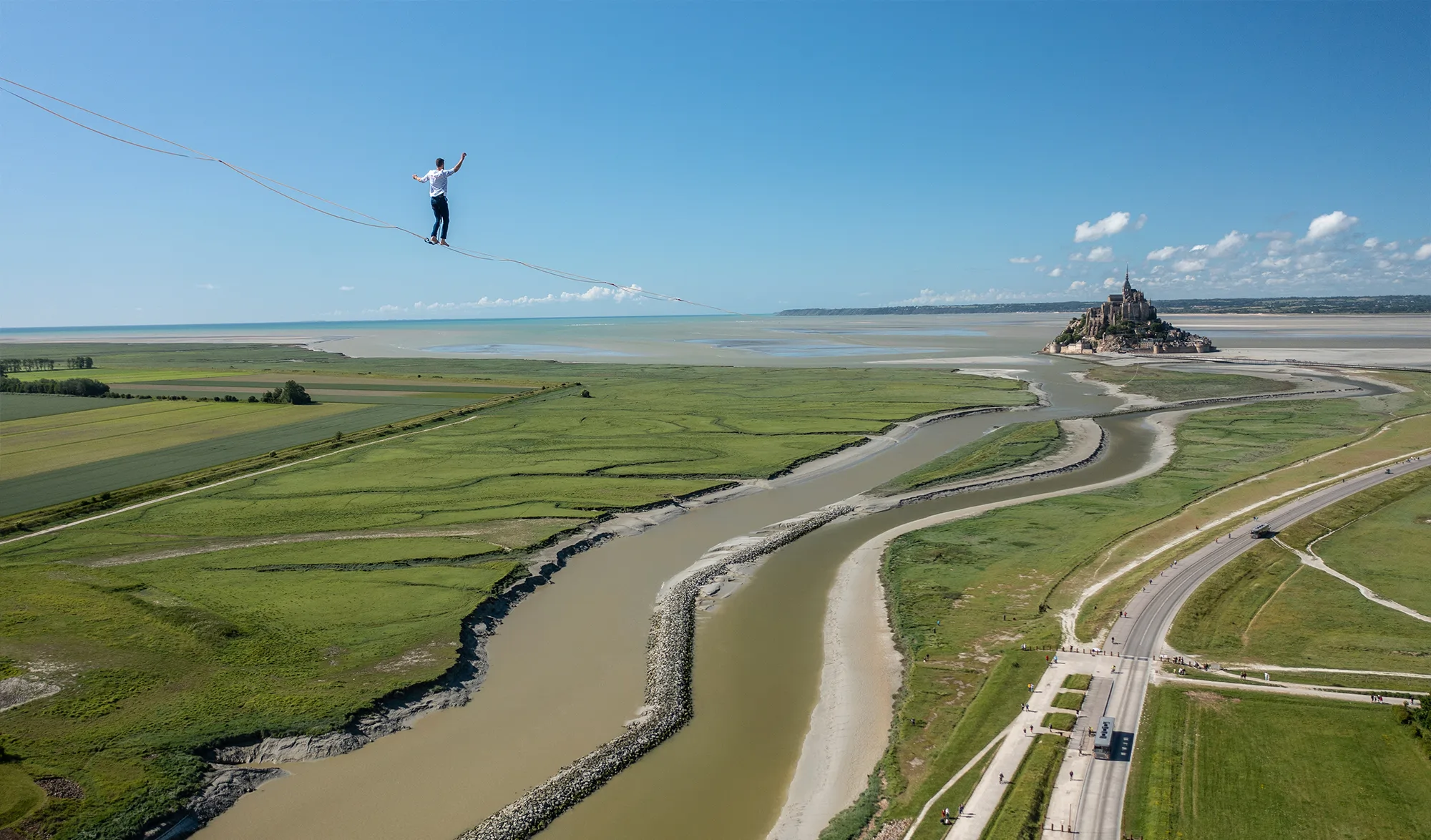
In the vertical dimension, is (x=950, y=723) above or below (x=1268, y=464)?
below

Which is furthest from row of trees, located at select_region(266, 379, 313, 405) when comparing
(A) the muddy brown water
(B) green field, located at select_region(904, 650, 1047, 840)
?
(B) green field, located at select_region(904, 650, 1047, 840)

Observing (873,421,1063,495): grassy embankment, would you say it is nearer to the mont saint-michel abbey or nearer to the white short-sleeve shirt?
the white short-sleeve shirt

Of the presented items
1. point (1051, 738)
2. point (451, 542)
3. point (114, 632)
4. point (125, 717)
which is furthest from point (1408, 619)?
point (114, 632)

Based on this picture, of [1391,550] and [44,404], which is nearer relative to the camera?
[1391,550]

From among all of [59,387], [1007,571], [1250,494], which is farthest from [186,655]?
[59,387]

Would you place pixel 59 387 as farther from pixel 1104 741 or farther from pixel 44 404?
pixel 1104 741

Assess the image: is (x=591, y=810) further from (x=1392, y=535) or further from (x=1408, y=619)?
(x=1392, y=535)

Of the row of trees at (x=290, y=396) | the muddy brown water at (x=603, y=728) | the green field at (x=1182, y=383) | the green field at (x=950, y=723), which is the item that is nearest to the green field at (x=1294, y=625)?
the green field at (x=950, y=723)

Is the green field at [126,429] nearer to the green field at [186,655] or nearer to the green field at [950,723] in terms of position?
the green field at [186,655]
